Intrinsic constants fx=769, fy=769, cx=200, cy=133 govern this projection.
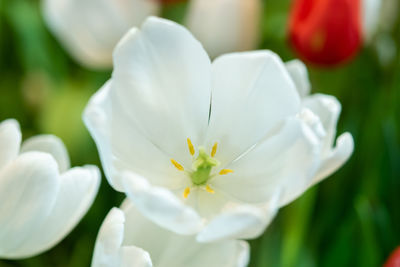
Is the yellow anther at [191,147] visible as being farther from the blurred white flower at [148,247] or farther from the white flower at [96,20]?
the white flower at [96,20]

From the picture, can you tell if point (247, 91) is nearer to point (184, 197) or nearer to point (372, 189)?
point (184, 197)

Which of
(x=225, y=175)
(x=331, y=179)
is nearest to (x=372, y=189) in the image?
(x=331, y=179)

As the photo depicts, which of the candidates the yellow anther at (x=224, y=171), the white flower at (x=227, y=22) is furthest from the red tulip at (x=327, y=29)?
the yellow anther at (x=224, y=171)

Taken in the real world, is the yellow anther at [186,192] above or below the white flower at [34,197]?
below

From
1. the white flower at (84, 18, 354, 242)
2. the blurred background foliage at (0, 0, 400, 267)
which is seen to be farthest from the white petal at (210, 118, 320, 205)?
the blurred background foliage at (0, 0, 400, 267)

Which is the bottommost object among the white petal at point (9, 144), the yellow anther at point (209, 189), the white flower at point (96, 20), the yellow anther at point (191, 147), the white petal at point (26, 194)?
the white flower at point (96, 20)

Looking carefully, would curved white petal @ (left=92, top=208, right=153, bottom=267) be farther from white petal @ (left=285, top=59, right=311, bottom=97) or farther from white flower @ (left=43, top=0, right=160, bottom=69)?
white flower @ (left=43, top=0, right=160, bottom=69)
